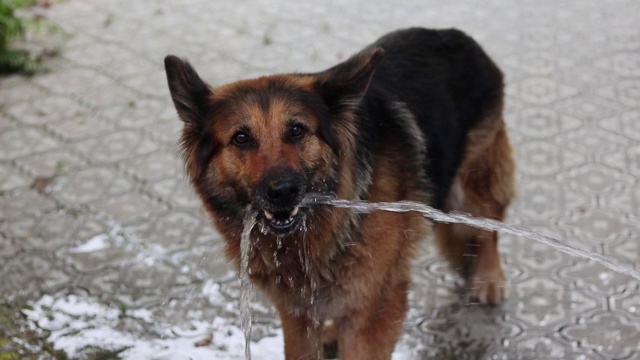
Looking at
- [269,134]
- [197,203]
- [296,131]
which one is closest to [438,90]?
[296,131]

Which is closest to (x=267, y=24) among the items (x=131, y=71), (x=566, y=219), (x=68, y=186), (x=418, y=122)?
(x=131, y=71)

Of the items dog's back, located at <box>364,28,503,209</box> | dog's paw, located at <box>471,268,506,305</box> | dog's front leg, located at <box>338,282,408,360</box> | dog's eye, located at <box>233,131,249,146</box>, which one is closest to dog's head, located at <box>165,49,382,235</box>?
dog's eye, located at <box>233,131,249,146</box>

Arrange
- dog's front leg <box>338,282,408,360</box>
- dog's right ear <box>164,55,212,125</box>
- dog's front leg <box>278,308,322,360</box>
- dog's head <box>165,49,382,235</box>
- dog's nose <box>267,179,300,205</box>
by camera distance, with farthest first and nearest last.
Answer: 1. dog's front leg <box>278,308,322,360</box>
2. dog's front leg <box>338,282,408,360</box>
3. dog's right ear <box>164,55,212,125</box>
4. dog's head <box>165,49,382,235</box>
5. dog's nose <box>267,179,300,205</box>

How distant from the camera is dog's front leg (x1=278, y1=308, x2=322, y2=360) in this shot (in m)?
3.83

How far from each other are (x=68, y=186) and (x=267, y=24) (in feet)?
11.7

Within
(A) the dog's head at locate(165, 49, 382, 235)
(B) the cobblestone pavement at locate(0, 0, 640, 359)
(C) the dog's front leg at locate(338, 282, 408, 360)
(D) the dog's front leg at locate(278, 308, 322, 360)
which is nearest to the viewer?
(A) the dog's head at locate(165, 49, 382, 235)

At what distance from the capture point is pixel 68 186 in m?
5.98

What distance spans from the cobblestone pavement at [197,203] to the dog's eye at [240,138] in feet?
4.73

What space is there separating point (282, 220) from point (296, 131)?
0.38 m

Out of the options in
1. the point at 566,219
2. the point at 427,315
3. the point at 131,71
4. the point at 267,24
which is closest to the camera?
the point at 427,315

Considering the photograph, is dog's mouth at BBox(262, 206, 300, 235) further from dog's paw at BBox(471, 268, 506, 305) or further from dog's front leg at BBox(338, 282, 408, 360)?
dog's paw at BBox(471, 268, 506, 305)

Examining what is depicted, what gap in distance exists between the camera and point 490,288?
177 inches

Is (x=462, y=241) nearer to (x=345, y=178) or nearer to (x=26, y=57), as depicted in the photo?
(x=345, y=178)

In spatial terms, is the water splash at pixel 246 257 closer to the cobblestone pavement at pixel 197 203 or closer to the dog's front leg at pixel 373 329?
the dog's front leg at pixel 373 329
